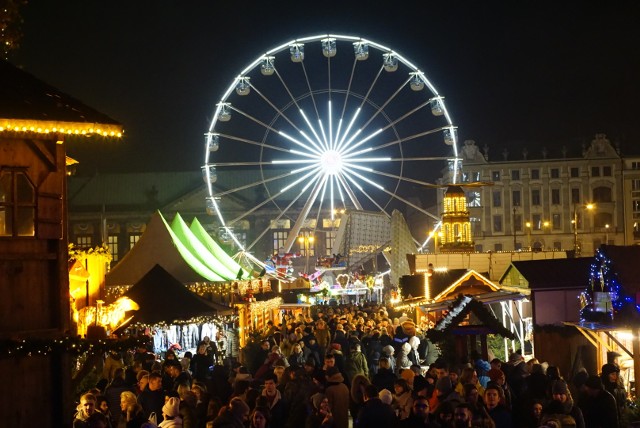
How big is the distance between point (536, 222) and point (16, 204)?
314ft

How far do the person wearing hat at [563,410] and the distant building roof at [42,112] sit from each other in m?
4.94

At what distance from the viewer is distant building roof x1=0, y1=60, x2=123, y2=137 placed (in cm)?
952

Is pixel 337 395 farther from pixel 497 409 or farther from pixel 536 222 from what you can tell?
pixel 536 222

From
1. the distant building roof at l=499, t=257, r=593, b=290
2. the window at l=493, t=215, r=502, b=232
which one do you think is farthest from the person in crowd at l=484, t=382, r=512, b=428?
the window at l=493, t=215, r=502, b=232

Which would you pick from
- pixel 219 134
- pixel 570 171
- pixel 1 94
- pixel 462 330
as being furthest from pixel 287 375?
pixel 570 171

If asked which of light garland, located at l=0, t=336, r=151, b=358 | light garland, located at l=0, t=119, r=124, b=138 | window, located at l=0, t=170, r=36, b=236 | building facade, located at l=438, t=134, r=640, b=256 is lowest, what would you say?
light garland, located at l=0, t=336, r=151, b=358

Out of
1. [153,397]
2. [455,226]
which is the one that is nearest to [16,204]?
[153,397]

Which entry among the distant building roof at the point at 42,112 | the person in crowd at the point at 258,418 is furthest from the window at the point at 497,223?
the distant building roof at the point at 42,112

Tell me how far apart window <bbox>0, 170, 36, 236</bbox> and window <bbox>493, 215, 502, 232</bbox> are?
94695 millimetres

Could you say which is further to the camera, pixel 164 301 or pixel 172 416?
pixel 164 301

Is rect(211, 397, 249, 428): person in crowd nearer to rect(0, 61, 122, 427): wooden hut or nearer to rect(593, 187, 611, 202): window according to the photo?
rect(0, 61, 122, 427): wooden hut

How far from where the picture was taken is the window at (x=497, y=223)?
338ft

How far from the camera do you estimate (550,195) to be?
103 meters

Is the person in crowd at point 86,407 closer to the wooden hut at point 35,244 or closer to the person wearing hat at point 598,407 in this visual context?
the wooden hut at point 35,244
